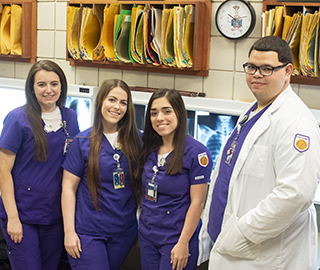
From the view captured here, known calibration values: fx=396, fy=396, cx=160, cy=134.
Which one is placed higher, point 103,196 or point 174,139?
point 174,139

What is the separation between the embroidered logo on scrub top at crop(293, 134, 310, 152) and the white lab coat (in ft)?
0.04

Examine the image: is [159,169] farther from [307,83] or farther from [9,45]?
[9,45]

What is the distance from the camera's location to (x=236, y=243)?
1.65m

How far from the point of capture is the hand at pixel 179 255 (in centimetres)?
196

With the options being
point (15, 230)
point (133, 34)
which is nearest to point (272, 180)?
point (15, 230)

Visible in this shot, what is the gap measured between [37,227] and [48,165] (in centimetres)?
39

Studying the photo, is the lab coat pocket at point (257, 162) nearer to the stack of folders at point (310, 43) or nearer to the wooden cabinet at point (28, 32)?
the stack of folders at point (310, 43)

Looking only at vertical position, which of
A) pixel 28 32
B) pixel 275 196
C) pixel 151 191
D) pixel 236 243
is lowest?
pixel 236 243

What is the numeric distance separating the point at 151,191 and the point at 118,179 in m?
0.21

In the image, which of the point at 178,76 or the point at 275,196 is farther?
the point at 178,76

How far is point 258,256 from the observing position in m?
1.66

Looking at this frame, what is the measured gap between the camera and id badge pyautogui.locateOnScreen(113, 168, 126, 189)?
2.12 metres

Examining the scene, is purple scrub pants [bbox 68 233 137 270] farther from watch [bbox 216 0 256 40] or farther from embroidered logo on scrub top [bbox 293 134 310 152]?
watch [bbox 216 0 256 40]

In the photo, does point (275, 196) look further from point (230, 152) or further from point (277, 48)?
point (277, 48)
